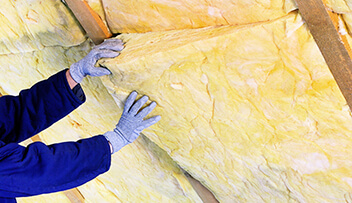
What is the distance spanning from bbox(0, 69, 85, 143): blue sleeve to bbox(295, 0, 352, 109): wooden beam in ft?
3.76

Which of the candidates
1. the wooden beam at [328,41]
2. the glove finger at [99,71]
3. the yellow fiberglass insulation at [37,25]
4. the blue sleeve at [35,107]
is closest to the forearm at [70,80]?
the blue sleeve at [35,107]

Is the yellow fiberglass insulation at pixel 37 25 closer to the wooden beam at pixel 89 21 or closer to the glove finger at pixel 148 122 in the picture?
the wooden beam at pixel 89 21

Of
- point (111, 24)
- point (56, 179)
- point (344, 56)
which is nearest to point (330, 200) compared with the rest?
point (344, 56)

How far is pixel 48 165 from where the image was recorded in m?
1.28

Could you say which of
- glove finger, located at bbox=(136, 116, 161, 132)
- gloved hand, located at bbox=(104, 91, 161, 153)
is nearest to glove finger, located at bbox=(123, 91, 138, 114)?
gloved hand, located at bbox=(104, 91, 161, 153)

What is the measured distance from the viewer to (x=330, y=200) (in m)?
1.37

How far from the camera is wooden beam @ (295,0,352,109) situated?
99 centimetres

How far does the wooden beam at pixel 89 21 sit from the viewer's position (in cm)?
153

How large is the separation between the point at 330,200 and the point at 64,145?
1196 mm

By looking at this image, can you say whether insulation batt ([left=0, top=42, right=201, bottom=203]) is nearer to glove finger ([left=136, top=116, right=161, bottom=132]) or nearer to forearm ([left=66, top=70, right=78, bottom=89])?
forearm ([left=66, top=70, right=78, bottom=89])

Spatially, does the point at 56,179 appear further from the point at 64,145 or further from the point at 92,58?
the point at 92,58

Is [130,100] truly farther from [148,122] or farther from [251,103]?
[251,103]

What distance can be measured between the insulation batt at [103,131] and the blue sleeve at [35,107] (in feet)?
1.14

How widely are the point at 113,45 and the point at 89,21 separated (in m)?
0.22
